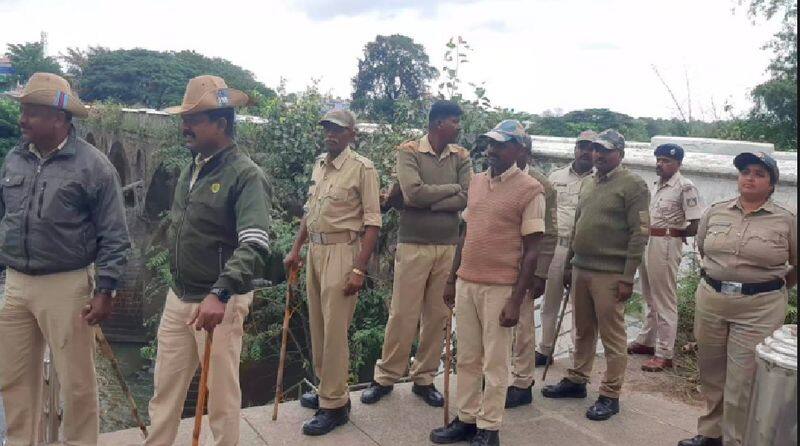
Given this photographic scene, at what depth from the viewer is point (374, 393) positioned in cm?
459

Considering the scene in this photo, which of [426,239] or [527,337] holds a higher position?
[426,239]

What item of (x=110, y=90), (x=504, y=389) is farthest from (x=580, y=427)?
(x=110, y=90)

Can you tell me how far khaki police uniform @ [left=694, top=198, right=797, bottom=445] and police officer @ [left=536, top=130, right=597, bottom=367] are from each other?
5.36 feet

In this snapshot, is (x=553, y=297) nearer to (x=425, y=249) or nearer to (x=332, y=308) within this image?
(x=425, y=249)

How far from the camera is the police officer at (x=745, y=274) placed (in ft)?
11.8

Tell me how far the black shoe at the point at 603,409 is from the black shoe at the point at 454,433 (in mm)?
924

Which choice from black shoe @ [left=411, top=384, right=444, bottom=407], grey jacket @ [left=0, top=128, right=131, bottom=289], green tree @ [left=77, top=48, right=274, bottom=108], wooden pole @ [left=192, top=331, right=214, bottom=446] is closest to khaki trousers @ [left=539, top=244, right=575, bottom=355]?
black shoe @ [left=411, top=384, right=444, bottom=407]

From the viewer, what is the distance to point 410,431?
13.7ft

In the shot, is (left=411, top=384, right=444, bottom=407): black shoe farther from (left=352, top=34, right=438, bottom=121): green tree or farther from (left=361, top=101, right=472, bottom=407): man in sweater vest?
(left=352, top=34, right=438, bottom=121): green tree

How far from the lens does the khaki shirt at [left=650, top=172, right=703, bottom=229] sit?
551 cm

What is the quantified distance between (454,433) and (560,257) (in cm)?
197

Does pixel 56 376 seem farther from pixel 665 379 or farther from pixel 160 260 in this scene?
pixel 160 260

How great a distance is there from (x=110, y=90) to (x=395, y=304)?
40.6m

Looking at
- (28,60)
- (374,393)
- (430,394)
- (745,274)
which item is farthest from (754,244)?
(28,60)
